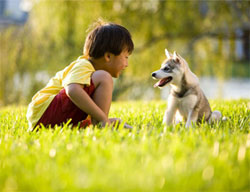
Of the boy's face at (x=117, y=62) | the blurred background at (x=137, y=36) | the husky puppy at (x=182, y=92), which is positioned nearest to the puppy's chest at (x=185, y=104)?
the husky puppy at (x=182, y=92)

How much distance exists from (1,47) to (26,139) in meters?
7.00

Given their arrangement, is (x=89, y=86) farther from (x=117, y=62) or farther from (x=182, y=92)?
(x=182, y=92)

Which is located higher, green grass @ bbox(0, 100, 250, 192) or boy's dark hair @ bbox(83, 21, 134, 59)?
boy's dark hair @ bbox(83, 21, 134, 59)

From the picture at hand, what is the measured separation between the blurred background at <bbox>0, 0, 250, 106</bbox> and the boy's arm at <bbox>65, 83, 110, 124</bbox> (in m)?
5.21

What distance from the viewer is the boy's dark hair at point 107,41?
8.69ft

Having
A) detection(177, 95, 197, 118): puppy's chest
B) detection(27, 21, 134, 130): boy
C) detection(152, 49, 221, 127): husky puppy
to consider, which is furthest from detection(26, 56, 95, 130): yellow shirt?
detection(177, 95, 197, 118): puppy's chest

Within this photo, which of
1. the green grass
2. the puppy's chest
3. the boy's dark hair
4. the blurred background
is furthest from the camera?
the blurred background

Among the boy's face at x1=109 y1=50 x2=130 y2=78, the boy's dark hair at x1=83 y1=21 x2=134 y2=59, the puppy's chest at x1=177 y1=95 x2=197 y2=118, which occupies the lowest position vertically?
the puppy's chest at x1=177 y1=95 x2=197 y2=118

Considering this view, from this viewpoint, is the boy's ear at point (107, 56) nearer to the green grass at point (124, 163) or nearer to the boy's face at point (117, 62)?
the boy's face at point (117, 62)

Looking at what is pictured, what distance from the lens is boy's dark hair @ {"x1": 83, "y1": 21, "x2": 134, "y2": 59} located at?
2648 millimetres

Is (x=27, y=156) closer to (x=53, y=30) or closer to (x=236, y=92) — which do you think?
(x=53, y=30)

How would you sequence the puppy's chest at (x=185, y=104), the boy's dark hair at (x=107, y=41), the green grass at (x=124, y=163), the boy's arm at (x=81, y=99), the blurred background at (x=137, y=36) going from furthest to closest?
the blurred background at (x=137, y=36) → the puppy's chest at (x=185, y=104) → the boy's dark hair at (x=107, y=41) → the boy's arm at (x=81, y=99) → the green grass at (x=124, y=163)

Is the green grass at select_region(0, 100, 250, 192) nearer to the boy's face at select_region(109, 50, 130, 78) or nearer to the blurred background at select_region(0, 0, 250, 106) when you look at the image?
the boy's face at select_region(109, 50, 130, 78)

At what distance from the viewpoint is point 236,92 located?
42.9 feet
